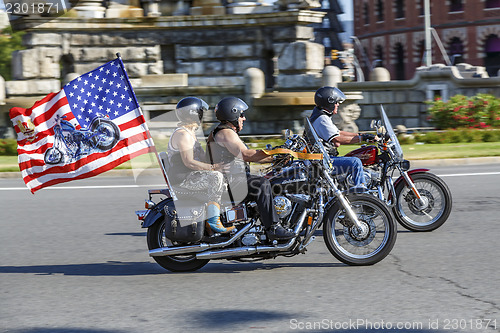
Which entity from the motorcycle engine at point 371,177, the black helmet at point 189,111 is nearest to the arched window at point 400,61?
the motorcycle engine at point 371,177

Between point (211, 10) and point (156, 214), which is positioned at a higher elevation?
point (211, 10)

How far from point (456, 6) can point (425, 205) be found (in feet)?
155

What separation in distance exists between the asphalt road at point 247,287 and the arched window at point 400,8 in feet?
161

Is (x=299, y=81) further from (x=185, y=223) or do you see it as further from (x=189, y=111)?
(x=185, y=223)

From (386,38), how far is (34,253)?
52.4m

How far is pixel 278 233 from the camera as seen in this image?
21.7ft

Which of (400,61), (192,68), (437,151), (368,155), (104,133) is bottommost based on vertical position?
(437,151)

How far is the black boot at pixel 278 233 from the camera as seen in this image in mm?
6621

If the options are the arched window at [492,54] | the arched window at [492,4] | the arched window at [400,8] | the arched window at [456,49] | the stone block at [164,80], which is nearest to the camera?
the stone block at [164,80]

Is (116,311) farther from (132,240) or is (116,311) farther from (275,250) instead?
(132,240)

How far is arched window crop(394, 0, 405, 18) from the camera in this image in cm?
5633

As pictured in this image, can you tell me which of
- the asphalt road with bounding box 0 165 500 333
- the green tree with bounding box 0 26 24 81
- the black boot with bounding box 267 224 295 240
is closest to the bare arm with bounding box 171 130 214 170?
the black boot with bounding box 267 224 295 240

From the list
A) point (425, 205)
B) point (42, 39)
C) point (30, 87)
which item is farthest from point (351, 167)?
point (42, 39)

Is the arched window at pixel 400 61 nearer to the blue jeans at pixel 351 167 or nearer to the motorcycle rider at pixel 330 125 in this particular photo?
the motorcycle rider at pixel 330 125
